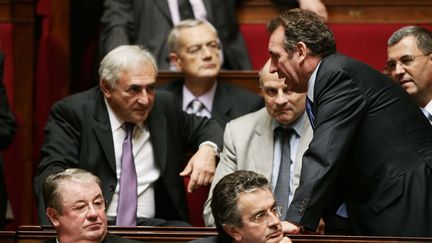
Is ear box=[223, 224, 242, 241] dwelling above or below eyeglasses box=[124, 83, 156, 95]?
below

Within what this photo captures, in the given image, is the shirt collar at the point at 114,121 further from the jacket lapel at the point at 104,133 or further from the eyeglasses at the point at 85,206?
the eyeglasses at the point at 85,206

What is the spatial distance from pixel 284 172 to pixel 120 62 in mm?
455

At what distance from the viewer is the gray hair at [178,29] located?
2.71 metres

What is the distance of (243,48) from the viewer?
292 centimetres

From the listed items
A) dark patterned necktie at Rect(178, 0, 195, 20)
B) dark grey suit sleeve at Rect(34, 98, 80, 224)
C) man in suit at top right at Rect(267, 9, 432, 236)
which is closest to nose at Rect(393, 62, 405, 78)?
man in suit at top right at Rect(267, 9, 432, 236)

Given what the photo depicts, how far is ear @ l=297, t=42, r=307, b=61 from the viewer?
72.1 inches

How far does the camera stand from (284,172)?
2.23 metres

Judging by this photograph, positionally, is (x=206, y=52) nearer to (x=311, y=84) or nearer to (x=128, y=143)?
(x=128, y=143)

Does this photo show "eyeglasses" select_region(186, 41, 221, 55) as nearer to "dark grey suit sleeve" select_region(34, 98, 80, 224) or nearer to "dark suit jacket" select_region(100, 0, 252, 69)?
"dark suit jacket" select_region(100, 0, 252, 69)

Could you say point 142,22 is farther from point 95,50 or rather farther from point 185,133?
point 185,133

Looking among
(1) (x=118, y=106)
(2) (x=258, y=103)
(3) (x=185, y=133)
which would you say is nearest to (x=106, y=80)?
(1) (x=118, y=106)

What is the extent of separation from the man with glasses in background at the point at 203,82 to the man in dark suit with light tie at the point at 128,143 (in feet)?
0.76

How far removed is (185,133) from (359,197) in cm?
66

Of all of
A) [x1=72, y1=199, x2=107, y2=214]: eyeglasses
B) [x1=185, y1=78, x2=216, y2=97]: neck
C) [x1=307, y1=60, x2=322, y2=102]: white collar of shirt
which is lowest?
[x1=72, y1=199, x2=107, y2=214]: eyeglasses
